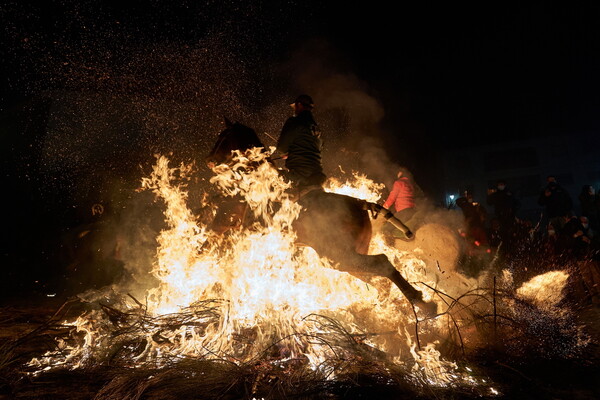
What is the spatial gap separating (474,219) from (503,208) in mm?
1839

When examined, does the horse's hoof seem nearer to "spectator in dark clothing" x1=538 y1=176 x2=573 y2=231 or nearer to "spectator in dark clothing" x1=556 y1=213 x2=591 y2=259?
"spectator in dark clothing" x1=556 y1=213 x2=591 y2=259

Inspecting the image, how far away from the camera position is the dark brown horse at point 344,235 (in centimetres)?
431

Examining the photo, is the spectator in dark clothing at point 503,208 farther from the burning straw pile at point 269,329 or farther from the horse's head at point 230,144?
the horse's head at point 230,144

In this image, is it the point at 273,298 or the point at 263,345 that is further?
the point at 273,298

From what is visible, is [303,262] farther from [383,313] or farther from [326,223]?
[383,313]

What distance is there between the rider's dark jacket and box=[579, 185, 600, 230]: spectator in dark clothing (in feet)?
37.6

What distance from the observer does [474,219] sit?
10.4 metres

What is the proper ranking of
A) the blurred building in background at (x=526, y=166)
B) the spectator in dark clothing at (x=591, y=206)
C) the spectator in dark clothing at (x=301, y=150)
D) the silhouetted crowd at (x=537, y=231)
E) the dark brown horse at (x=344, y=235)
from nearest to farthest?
the dark brown horse at (x=344, y=235) < the spectator in dark clothing at (x=301, y=150) < the silhouetted crowd at (x=537, y=231) < the spectator in dark clothing at (x=591, y=206) < the blurred building in background at (x=526, y=166)

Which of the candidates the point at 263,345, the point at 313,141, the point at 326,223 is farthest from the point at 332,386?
the point at 313,141

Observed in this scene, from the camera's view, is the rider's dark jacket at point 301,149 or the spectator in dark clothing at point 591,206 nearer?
the rider's dark jacket at point 301,149

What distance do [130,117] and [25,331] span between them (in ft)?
25.5

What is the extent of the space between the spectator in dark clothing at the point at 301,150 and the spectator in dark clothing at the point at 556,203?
373 inches

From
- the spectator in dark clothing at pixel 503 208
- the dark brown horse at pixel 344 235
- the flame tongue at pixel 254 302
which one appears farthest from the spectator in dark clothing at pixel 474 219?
the dark brown horse at pixel 344 235

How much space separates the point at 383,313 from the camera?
4.88 m
